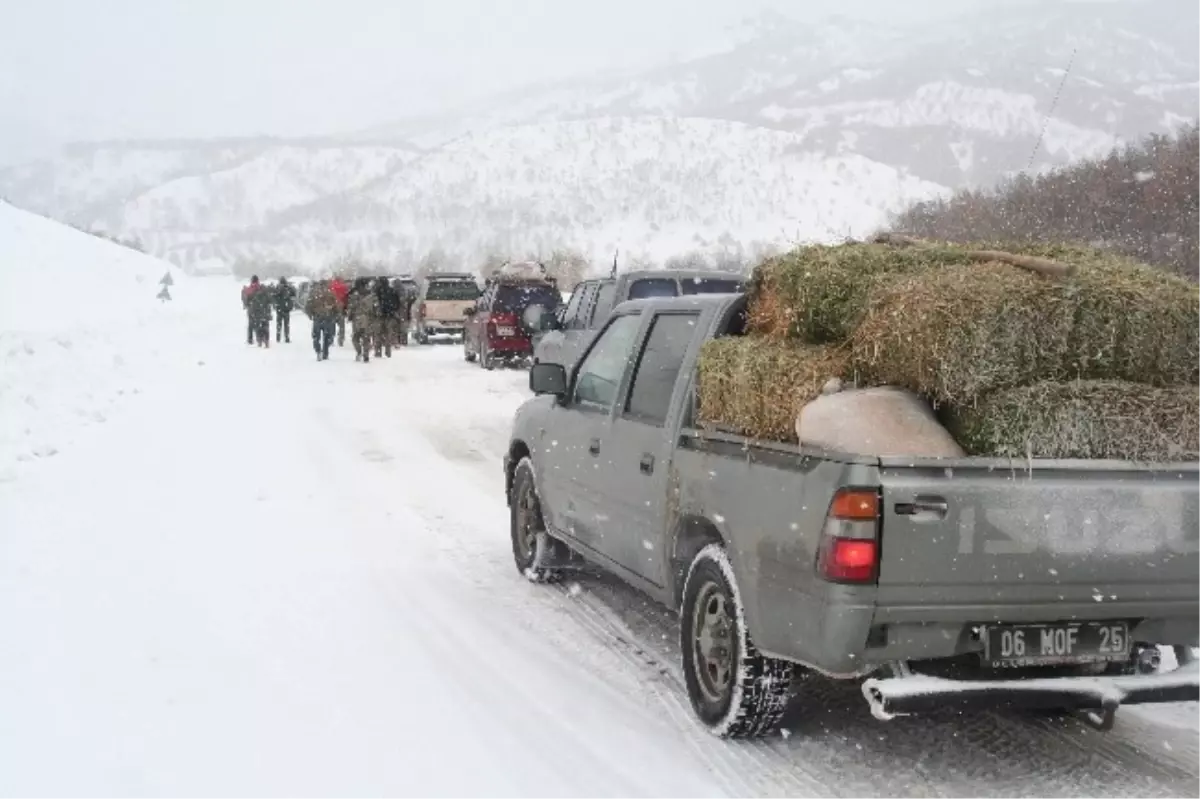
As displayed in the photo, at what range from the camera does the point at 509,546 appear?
26.1 feet

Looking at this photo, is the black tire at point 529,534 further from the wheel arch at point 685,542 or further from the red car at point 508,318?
the red car at point 508,318

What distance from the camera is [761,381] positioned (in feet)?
14.2

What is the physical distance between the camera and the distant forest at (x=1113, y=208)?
2238 centimetres

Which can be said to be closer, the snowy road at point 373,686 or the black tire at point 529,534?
the snowy road at point 373,686

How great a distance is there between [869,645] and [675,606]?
1.37m

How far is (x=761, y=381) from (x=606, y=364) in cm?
187

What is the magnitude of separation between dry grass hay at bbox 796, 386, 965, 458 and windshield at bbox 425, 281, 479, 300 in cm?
2731

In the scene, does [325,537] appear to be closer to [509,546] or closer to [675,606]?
[509,546]

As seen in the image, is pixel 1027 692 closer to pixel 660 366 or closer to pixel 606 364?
pixel 660 366

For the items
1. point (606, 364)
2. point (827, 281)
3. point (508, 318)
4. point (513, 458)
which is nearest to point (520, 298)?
point (508, 318)

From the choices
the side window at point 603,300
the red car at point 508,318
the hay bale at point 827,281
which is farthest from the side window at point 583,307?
the hay bale at point 827,281

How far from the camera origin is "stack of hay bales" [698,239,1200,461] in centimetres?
381

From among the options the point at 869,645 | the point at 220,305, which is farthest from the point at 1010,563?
the point at 220,305

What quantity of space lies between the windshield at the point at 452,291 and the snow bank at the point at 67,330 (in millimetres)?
7046
